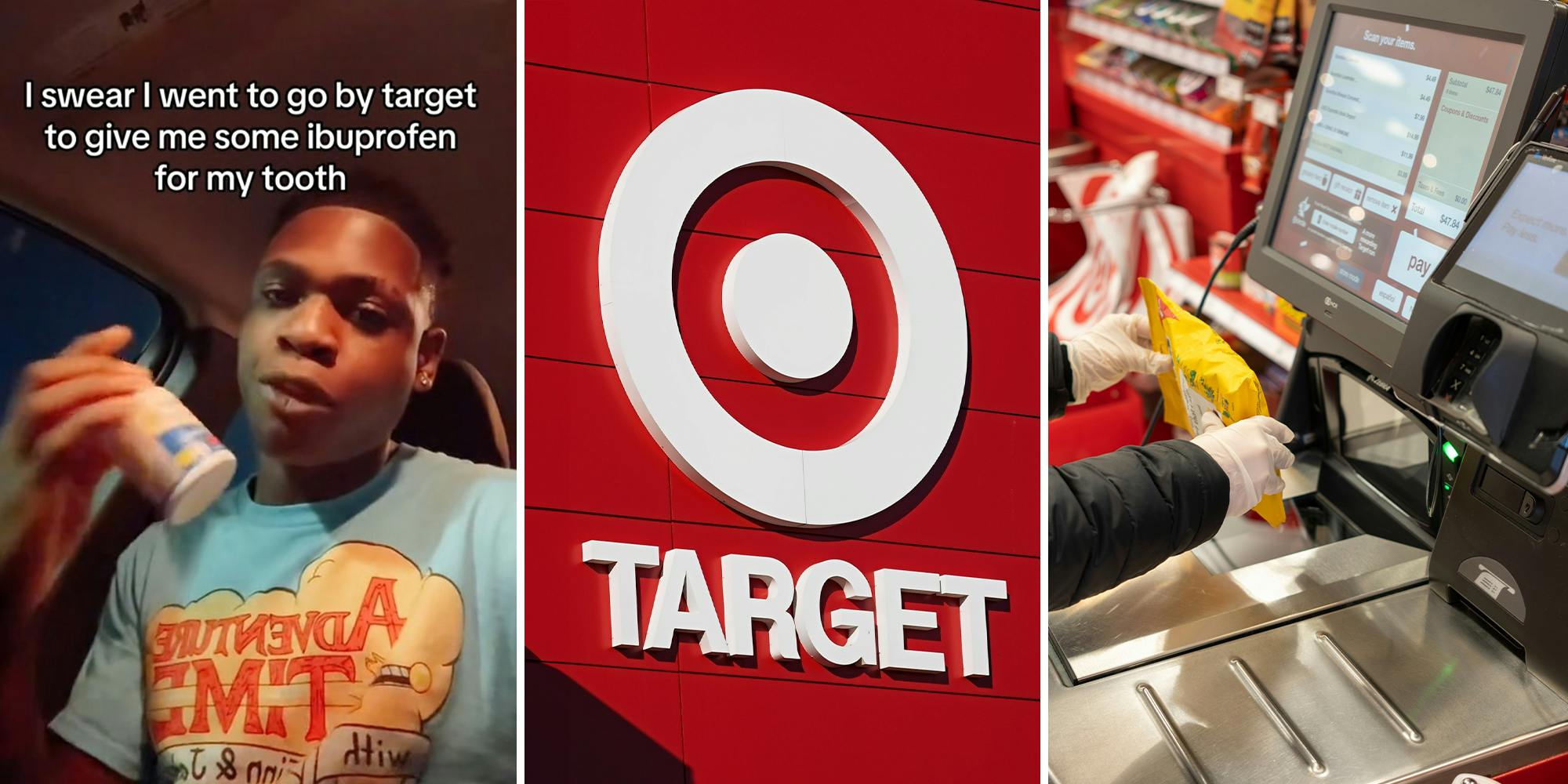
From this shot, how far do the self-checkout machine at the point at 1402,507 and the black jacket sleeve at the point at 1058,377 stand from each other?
1.08ft

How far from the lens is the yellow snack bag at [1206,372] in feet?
5.09

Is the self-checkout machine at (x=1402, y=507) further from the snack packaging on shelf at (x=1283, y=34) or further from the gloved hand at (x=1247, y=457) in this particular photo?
the snack packaging on shelf at (x=1283, y=34)

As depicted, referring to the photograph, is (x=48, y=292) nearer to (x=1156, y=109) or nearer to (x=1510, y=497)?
(x=1510, y=497)

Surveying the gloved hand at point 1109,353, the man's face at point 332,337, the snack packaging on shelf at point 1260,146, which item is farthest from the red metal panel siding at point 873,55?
the snack packaging on shelf at point 1260,146

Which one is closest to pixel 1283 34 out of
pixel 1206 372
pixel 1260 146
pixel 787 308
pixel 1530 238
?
Result: pixel 1260 146

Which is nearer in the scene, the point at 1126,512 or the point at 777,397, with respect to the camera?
the point at 777,397

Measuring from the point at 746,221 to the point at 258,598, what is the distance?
1.62 ft

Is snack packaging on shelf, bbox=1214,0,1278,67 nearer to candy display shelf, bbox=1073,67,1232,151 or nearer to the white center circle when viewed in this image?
candy display shelf, bbox=1073,67,1232,151

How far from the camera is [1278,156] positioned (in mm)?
1941

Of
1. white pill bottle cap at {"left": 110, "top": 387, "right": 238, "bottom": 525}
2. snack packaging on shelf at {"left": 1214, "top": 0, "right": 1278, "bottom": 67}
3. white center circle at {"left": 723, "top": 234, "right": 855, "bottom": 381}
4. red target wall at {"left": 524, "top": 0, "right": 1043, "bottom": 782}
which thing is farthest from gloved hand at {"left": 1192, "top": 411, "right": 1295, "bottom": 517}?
snack packaging on shelf at {"left": 1214, "top": 0, "right": 1278, "bottom": 67}

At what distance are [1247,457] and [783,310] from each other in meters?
0.82

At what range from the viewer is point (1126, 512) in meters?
1.37

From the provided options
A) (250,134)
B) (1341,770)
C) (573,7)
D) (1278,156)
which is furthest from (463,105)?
(1278,156)

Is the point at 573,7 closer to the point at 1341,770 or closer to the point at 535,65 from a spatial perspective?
the point at 535,65
